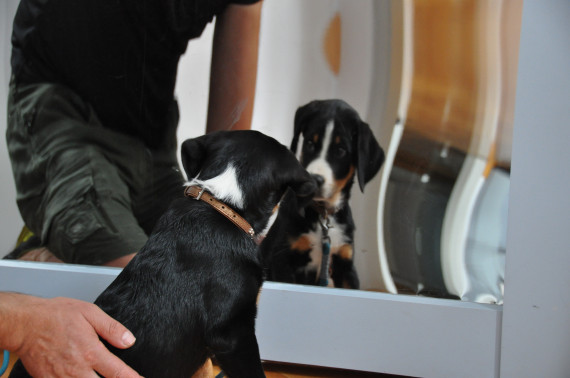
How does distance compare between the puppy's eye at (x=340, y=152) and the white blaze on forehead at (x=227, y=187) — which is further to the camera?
the puppy's eye at (x=340, y=152)

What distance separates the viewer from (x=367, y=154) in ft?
6.79

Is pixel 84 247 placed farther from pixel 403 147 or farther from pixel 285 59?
pixel 403 147

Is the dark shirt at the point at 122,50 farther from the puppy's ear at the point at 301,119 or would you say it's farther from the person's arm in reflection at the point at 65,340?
the person's arm in reflection at the point at 65,340

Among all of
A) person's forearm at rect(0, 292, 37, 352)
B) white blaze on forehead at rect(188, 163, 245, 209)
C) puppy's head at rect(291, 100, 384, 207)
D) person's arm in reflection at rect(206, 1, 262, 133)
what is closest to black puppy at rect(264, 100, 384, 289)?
puppy's head at rect(291, 100, 384, 207)

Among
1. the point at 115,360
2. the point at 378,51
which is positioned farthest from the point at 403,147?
the point at 115,360

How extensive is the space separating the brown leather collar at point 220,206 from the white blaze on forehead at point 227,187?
14mm

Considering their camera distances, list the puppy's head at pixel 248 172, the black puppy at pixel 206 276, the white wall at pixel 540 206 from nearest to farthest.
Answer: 1. the black puppy at pixel 206 276
2. the puppy's head at pixel 248 172
3. the white wall at pixel 540 206

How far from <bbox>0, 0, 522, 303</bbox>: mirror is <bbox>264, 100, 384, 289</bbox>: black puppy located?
45 millimetres

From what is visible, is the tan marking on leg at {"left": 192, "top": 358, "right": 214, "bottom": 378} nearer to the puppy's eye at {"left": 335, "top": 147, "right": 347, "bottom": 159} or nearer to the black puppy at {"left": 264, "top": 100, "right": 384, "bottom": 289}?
the black puppy at {"left": 264, "top": 100, "right": 384, "bottom": 289}

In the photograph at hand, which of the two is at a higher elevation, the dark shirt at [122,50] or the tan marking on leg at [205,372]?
the dark shirt at [122,50]

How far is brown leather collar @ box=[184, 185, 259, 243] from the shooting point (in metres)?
1.47

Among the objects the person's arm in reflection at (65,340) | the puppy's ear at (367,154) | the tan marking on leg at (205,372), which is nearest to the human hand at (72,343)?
the person's arm in reflection at (65,340)

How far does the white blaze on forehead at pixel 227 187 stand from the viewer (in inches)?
58.2

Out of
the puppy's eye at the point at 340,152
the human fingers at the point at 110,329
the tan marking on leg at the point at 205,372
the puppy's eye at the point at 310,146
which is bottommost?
the tan marking on leg at the point at 205,372
